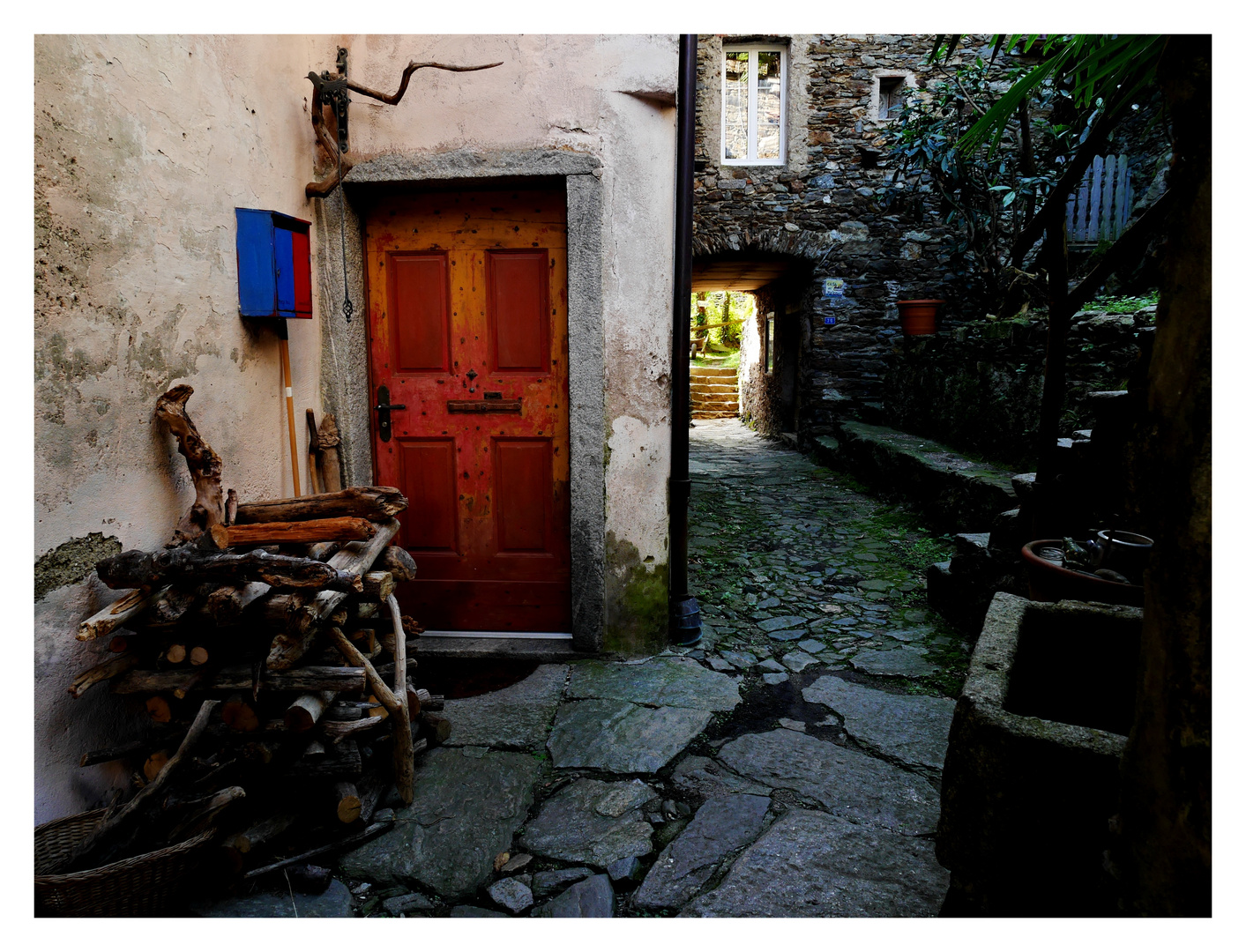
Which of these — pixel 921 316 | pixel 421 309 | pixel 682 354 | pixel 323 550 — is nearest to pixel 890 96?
pixel 921 316

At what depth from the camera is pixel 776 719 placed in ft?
10.3

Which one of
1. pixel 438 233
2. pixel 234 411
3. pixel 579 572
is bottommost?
pixel 579 572

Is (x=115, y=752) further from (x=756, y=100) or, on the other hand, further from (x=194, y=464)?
(x=756, y=100)

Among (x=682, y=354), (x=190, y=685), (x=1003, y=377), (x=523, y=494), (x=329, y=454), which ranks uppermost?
(x=1003, y=377)

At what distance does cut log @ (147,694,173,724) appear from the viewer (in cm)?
228

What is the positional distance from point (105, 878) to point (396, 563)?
47.8 inches

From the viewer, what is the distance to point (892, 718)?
3086 millimetres

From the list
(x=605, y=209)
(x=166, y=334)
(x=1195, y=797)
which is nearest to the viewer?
(x=1195, y=797)

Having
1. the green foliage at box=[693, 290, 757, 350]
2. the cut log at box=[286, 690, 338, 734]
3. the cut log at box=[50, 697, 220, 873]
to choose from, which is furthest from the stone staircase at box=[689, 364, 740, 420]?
the cut log at box=[50, 697, 220, 873]

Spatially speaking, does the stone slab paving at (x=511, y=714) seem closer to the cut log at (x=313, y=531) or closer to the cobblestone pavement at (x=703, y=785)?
the cobblestone pavement at (x=703, y=785)

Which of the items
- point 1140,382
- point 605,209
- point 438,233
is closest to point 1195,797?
point 1140,382

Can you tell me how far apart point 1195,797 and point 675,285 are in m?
2.99

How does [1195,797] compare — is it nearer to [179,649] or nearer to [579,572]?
[179,649]

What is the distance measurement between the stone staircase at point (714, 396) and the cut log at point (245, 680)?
47.8 feet
